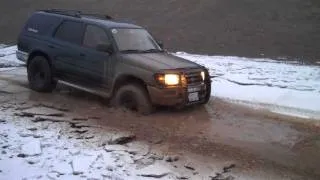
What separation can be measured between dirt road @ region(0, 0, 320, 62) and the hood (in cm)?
903

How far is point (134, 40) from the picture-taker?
10.0 m

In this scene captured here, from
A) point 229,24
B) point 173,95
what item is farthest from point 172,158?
point 229,24

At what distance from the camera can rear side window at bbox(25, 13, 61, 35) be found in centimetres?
1080

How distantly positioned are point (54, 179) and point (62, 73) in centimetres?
494

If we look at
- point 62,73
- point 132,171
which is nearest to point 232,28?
point 62,73

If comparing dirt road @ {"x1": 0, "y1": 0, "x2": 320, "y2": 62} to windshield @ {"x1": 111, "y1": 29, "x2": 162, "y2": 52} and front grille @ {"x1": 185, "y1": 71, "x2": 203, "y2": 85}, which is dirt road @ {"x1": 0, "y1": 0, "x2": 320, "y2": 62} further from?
front grille @ {"x1": 185, "y1": 71, "x2": 203, "y2": 85}

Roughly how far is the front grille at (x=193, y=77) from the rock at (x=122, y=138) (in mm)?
1979

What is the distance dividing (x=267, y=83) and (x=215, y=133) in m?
5.46

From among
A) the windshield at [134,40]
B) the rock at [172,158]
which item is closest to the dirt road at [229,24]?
the windshield at [134,40]

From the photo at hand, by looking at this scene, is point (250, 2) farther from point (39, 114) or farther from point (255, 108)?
point (39, 114)

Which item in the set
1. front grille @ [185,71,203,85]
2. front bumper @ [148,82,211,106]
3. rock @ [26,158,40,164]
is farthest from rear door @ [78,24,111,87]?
rock @ [26,158,40,164]

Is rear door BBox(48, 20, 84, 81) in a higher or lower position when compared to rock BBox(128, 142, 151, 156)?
higher

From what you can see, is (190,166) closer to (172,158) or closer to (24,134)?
(172,158)

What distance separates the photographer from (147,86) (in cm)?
884
